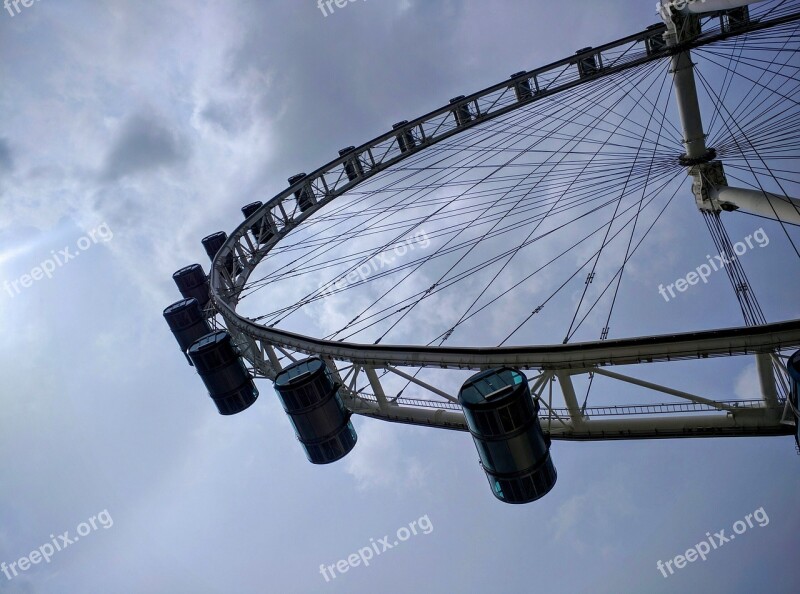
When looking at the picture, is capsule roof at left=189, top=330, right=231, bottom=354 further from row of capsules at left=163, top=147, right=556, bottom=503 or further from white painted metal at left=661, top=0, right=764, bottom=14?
white painted metal at left=661, top=0, right=764, bottom=14

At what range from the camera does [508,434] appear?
955cm

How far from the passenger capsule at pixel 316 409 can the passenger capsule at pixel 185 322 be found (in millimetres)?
10132

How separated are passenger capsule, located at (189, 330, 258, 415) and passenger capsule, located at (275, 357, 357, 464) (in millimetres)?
4634

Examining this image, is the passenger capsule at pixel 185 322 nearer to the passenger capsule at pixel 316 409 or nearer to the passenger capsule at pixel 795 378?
the passenger capsule at pixel 316 409

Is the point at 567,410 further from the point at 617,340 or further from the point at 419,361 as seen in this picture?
the point at 419,361

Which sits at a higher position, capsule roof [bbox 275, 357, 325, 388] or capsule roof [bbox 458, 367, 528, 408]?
capsule roof [bbox 275, 357, 325, 388]

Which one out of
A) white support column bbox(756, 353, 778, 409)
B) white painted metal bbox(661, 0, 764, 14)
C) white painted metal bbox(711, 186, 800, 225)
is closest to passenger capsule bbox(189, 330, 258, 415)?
white support column bbox(756, 353, 778, 409)

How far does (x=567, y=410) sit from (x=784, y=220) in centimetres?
812

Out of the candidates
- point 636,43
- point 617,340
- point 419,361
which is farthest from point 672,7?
point 419,361

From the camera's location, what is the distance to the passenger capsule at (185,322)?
21.9 metres

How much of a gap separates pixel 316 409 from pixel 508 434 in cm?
520

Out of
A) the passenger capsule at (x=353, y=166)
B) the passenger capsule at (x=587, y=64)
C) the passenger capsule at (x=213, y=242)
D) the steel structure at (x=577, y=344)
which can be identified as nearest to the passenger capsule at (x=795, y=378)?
the steel structure at (x=577, y=344)

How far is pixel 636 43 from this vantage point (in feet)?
69.1

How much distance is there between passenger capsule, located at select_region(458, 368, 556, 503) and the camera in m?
9.47
